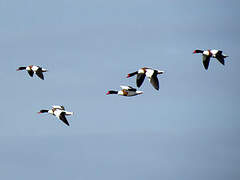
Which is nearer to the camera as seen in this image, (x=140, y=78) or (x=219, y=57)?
(x=140, y=78)

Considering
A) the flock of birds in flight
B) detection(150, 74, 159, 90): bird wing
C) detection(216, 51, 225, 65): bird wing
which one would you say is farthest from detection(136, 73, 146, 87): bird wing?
detection(216, 51, 225, 65): bird wing

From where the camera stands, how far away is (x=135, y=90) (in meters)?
71.2

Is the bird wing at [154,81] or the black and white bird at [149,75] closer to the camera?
the bird wing at [154,81]

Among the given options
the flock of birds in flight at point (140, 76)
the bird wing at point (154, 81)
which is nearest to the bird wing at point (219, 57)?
the flock of birds in flight at point (140, 76)

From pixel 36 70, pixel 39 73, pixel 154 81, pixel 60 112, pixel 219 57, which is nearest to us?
pixel 154 81

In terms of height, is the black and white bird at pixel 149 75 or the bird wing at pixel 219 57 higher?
the bird wing at pixel 219 57

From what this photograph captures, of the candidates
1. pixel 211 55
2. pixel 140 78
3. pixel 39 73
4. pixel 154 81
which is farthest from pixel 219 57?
pixel 39 73

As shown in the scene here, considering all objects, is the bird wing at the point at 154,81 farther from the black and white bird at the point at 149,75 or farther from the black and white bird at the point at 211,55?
the black and white bird at the point at 211,55

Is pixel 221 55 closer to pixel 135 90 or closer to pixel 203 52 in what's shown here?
pixel 203 52

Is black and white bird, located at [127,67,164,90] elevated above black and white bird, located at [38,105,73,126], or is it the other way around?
black and white bird, located at [127,67,164,90]

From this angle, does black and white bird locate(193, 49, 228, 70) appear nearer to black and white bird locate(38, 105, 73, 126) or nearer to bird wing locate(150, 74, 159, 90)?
bird wing locate(150, 74, 159, 90)

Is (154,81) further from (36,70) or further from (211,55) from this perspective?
(36,70)

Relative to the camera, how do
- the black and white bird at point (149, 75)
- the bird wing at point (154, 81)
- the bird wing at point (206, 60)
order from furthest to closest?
1. the bird wing at point (206, 60)
2. the black and white bird at point (149, 75)
3. the bird wing at point (154, 81)

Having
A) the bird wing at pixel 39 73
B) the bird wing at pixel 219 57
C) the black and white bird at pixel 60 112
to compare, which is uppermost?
the bird wing at pixel 39 73
